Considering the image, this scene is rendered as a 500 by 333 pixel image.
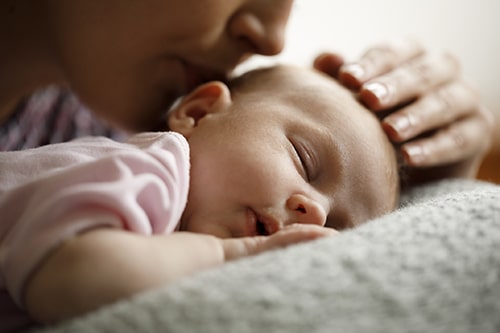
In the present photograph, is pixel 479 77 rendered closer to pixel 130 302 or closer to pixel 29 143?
pixel 29 143

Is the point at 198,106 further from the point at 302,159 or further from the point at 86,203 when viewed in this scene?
the point at 86,203

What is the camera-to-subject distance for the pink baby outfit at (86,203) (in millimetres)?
507

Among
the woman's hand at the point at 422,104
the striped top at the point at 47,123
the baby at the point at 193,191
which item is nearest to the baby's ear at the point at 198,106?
the baby at the point at 193,191

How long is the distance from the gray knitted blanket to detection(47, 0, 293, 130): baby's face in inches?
20.4

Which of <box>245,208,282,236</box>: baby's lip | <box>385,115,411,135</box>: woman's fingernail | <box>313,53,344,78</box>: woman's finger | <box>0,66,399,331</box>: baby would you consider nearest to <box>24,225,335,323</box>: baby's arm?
<box>0,66,399,331</box>: baby

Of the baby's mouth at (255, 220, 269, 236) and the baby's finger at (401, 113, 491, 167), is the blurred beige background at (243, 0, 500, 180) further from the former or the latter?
the baby's mouth at (255, 220, 269, 236)

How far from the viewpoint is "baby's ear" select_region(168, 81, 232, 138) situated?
2.83 ft

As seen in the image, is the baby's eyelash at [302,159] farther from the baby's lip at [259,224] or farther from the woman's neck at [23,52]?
the woman's neck at [23,52]

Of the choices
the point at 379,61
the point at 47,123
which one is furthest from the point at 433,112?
the point at 47,123

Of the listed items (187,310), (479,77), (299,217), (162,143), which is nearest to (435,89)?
(299,217)

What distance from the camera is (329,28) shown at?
8.34 ft

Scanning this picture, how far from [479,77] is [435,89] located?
5.52ft

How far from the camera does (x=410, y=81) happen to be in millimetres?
1080

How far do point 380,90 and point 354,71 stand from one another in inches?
2.6
